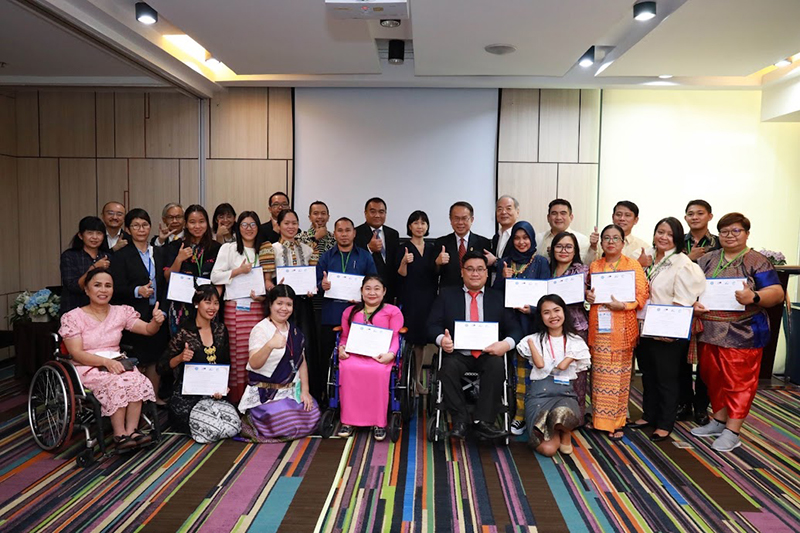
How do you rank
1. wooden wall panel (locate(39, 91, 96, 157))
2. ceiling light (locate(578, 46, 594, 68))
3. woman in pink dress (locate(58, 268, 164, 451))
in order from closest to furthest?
1. woman in pink dress (locate(58, 268, 164, 451))
2. ceiling light (locate(578, 46, 594, 68))
3. wooden wall panel (locate(39, 91, 96, 157))

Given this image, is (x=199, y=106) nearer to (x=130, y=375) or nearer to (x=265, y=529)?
(x=130, y=375)

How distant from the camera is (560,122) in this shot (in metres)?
6.54

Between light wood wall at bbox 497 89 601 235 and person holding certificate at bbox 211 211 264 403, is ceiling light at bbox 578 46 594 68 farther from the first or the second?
person holding certificate at bbox 211 211 264 403

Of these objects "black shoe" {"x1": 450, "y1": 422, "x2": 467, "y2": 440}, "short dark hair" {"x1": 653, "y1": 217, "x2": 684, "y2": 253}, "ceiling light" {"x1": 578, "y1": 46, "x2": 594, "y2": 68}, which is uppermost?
"ceiling light" {"x1": 578, "y1": 46, "x2": 594, "y2": 68}

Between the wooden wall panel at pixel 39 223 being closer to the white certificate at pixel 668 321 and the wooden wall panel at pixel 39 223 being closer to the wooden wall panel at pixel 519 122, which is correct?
the wooden wall panel at pixel 519 122

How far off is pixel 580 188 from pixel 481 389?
370 cm

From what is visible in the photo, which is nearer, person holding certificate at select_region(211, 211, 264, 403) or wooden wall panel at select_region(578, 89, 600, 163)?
person holding certificate at select_region(211, 211, 264, 403)

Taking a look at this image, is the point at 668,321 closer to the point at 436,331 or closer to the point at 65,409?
the point at 436,331

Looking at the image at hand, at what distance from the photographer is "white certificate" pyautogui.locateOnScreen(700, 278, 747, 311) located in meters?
3.73

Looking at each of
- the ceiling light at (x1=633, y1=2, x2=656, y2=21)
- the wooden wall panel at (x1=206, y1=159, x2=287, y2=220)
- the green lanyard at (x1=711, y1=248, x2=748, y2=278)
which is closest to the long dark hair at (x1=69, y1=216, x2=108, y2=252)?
the wooden wall panel at (x1=206, y1=159, x2=287, y2=220)

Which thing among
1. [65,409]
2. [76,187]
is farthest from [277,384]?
[76,187]

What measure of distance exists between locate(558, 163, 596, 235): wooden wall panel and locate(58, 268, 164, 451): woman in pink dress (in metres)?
4.93

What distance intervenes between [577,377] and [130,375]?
3.00 meters

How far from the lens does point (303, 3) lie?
4.02 meters
